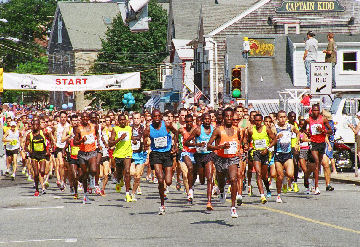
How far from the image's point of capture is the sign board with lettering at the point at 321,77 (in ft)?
73.5

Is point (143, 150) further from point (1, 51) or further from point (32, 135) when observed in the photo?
point (1, 51)

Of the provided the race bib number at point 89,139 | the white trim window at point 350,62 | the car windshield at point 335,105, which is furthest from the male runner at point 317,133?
the white trim window at point 350,62

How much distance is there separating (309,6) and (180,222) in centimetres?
4290

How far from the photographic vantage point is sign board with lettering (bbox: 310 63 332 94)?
22406 millimetres

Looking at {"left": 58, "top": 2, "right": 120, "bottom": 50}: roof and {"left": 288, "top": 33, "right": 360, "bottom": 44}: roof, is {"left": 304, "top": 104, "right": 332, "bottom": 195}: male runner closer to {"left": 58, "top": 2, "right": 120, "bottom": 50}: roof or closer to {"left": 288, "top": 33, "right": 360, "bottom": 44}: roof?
{"left": 288, "top": 33, "right": 360, "bottom": 44}: roof

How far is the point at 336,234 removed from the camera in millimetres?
12180

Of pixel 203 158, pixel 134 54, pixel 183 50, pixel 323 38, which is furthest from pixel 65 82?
pixel 203 158

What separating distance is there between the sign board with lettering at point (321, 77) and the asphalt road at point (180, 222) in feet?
10.7

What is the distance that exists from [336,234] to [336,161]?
15.2 metres

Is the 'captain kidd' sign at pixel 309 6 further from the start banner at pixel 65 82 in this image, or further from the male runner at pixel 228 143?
the male runner at pixel 228 143

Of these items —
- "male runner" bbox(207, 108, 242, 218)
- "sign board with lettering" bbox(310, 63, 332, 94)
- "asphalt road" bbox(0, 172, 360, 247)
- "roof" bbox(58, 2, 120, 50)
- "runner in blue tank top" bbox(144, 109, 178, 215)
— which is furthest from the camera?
"roof" bbox(58, 2, 120, 50)

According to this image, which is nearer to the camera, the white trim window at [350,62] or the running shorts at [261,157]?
the running shorts at [261,157]

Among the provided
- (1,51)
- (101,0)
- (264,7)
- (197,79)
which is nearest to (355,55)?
(264,7)

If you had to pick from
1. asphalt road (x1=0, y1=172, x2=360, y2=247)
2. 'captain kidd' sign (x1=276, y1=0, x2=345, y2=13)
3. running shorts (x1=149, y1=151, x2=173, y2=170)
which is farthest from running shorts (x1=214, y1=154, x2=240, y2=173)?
'captain kidd' sign (x1=276, y1=0, x2=345, y2=13)
